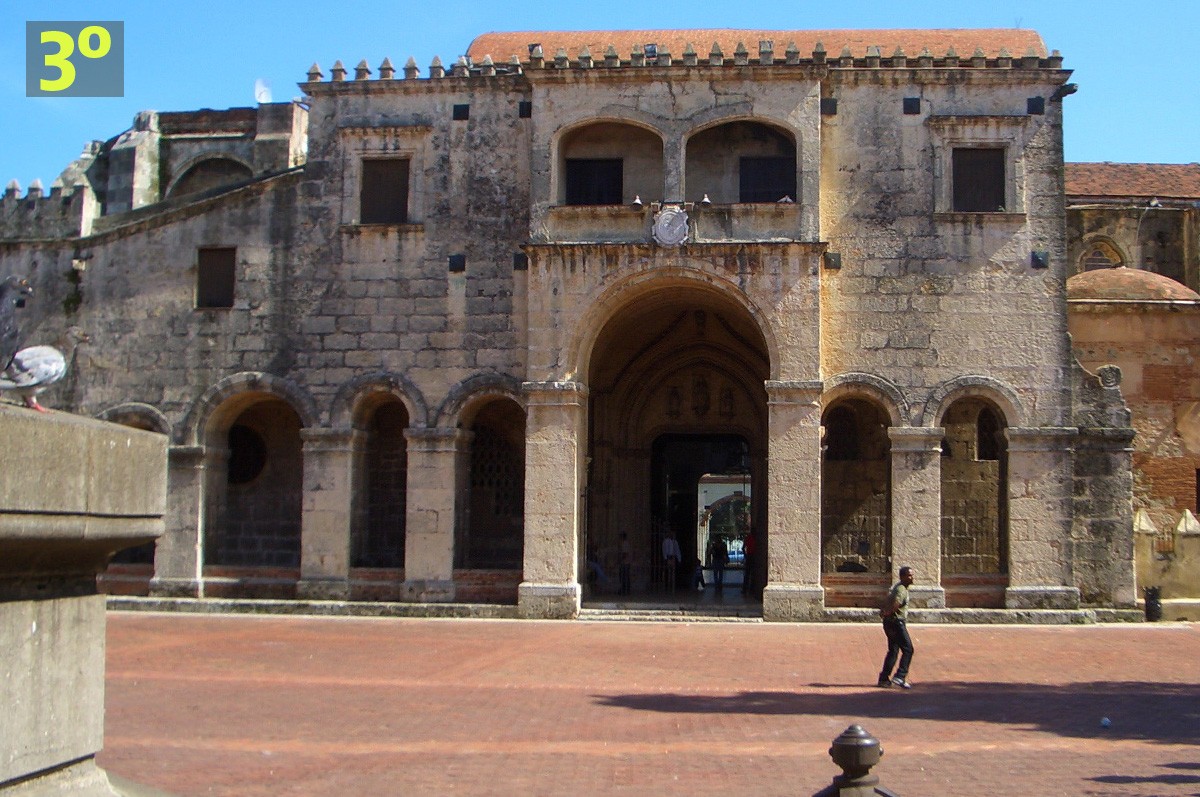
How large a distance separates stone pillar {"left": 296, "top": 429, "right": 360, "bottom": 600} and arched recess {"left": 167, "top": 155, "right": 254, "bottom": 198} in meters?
13.5

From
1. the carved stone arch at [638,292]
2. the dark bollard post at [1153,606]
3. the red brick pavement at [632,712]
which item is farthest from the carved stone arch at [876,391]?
the dark bollard post at [1153,606]

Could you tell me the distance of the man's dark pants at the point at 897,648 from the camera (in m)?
13.1

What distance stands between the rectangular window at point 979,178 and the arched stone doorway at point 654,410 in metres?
4.71

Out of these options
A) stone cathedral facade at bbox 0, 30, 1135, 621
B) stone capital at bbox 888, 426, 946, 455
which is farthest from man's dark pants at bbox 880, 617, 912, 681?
stone capital at bbox 888, 426, 946, 455

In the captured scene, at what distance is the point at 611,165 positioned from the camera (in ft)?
74.6

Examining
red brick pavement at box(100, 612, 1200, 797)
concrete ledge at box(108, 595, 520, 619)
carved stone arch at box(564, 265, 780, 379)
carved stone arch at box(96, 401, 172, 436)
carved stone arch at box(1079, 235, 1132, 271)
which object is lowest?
red brick pavement at box(100, 612, 1200, 797)

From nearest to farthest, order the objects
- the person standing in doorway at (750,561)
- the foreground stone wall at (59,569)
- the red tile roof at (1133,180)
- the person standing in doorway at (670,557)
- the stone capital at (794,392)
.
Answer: the foreground stone wall at (59,569) → the stone capital at (794,392) → the person standing in doorway at (750,561) → the person standing in doorway at (670,557) → the red tile roof at (1133,180)

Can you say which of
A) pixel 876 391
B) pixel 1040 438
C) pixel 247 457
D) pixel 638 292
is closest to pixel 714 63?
pixel 638 292

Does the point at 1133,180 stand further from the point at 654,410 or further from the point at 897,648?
the point at 897,648

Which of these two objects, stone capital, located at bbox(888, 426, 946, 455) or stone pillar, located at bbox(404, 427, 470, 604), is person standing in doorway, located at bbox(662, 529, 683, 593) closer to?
stone pillar, located at bbox(404, 427, 470, 604)

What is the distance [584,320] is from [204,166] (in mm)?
16450

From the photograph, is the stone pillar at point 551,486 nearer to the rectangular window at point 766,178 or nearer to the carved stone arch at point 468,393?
the carved stone arch at point 468,393

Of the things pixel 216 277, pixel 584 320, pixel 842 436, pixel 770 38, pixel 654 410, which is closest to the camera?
pixel 584 320

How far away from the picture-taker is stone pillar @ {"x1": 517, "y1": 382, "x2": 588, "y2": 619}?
68.9 ft
